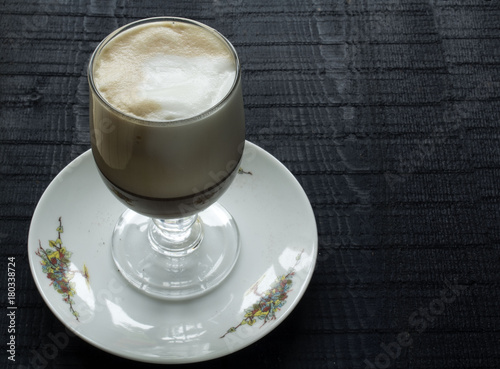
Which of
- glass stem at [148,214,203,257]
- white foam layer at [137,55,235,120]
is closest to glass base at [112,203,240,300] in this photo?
glass stem at [148,214,203,257]

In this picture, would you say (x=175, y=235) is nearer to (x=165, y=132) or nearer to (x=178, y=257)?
(x=178, y=257)

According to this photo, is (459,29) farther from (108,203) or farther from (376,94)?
(108,203)

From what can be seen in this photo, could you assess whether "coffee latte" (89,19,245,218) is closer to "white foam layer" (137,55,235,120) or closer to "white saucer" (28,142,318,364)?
"white foam layer" (137,55,235,120)

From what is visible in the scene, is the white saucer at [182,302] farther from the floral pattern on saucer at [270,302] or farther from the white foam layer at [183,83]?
the white foam layer at [183,83]

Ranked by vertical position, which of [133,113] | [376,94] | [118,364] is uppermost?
[133,113]

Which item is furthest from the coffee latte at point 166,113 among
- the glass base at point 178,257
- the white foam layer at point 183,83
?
the glass base at point 178,257

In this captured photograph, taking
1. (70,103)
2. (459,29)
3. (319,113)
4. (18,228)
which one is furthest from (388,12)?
(18,228)
